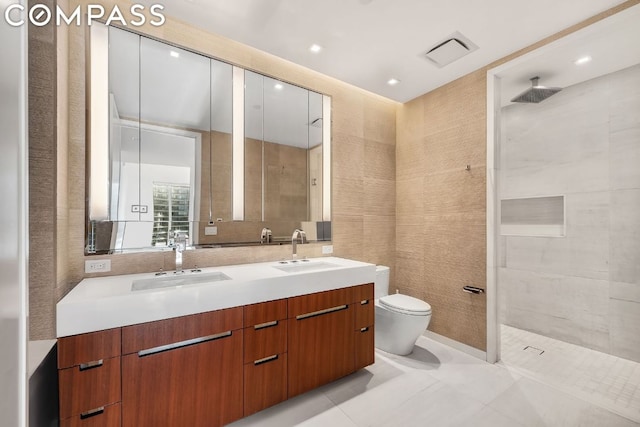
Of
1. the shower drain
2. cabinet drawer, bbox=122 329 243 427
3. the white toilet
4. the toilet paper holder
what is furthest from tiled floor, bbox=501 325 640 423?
cabinet drawer, bbox=122 329 243 427

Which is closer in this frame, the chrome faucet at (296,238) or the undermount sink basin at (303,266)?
the undermount sink basin at (303,266)

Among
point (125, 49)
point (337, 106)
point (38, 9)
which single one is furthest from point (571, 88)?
point (38, 9)

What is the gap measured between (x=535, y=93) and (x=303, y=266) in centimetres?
260

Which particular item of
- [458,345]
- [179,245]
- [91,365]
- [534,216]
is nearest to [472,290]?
[458,345]

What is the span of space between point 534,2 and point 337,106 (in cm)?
158

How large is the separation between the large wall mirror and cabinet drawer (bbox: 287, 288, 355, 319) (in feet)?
2.31

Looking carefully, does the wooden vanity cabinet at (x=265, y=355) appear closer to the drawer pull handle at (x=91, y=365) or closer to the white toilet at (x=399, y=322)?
the drawer pull handle at (x=91, y=365)

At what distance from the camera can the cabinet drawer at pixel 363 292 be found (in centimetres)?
209

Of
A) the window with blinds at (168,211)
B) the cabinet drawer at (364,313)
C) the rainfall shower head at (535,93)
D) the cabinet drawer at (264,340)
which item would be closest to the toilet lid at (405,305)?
the cabinet drawer at (364,313)

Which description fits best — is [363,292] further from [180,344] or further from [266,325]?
[180,344]

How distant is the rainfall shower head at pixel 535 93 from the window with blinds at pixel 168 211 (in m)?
3.02

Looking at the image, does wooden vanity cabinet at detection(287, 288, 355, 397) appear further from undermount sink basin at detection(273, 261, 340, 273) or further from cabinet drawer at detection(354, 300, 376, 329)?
undermount sink basin at detection(273, 261, 340, 273)

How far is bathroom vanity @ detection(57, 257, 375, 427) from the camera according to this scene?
4.04ft

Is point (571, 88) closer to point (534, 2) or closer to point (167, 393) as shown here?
point (534, 2)
